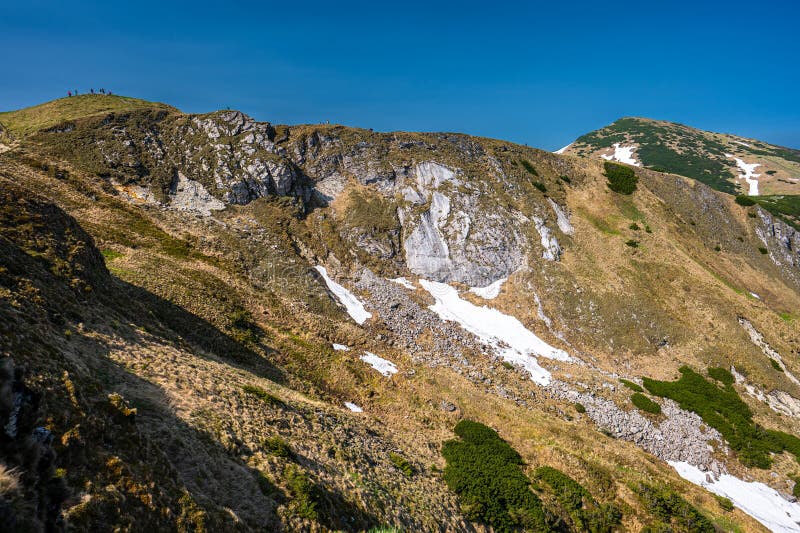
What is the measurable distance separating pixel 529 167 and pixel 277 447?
2907 inches

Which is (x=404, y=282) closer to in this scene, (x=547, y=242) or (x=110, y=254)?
(x=547, y=242)

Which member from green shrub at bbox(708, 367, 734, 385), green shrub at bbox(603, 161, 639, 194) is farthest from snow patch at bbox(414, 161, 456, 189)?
green shrub at bbox(708, 367, 734, 385)

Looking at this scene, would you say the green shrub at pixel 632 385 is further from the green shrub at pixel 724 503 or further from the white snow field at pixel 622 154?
the white snow field at pixel 622 154

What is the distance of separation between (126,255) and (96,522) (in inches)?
1271

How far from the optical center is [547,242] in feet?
193

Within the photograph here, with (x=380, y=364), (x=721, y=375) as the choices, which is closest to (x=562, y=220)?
(x=721, y=375)

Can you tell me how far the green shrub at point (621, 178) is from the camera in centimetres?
7275

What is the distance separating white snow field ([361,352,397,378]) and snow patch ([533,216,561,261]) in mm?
34306

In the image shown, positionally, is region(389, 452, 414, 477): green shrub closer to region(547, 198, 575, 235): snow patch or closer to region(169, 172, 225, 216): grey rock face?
region(169, 172, 225, 216): grey rock face

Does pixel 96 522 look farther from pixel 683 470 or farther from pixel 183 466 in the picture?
pixel 683 470

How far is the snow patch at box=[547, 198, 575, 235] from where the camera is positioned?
61.9 metres

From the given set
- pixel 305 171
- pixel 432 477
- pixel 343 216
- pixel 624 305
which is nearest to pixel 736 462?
pixel 624 305

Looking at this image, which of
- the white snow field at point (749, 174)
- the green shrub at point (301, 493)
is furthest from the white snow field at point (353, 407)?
the white snow field at point (749, 174)

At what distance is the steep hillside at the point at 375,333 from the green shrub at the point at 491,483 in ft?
0.67
